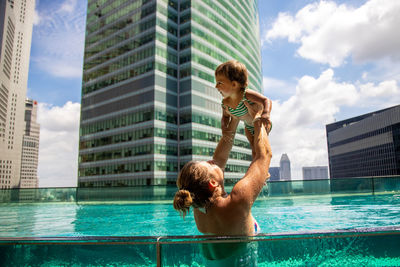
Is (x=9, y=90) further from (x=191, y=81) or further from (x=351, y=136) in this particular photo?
(x=351, y=136)

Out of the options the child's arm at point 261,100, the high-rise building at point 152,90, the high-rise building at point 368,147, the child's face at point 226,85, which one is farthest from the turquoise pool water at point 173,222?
the high-rise building at point 368,147

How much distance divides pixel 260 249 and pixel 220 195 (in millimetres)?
478

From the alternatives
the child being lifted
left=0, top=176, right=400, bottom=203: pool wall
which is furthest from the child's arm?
left=0, top=176, right=400, bottom=203: pool wall

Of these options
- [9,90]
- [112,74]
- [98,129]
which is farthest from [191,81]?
[9,90]

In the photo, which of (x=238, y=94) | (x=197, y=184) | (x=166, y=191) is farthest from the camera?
(x=166, y=191)

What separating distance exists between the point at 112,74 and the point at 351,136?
3883 inches

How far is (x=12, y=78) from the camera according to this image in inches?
5945

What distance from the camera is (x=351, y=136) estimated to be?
11856cm

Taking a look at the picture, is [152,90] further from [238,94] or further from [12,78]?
[12,78]

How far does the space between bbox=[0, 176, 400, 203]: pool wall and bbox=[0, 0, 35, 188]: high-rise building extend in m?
142

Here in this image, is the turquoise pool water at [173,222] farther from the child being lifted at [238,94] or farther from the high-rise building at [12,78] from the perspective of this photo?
the high-rise building at [12,78]

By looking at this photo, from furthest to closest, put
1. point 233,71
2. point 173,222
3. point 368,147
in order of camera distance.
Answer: point 368,147 < point 173,222 < point 233,71

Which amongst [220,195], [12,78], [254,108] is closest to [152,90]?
[254,108]

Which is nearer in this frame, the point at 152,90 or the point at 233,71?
the point at 233,71
